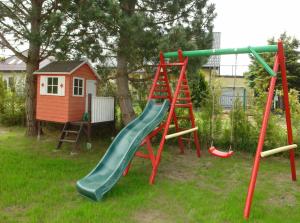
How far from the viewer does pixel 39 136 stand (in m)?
8.73

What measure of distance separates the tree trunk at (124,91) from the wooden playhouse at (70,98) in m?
0.44

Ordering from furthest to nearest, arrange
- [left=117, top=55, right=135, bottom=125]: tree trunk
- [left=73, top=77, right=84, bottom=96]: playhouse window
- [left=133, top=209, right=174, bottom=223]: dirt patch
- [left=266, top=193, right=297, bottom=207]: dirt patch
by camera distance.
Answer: [left=117, top=55, right=135, bottom=125]: tree trunk
[left=73, top=77, right=84, bottom=96]: playhouse window
[left=266, top=193, right=297, bottom=207]: dirt patch
[left=133, top=209, right=174, bottom=223]: dirt patch

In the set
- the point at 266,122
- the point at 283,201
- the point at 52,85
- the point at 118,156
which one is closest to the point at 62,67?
the point at 52,85

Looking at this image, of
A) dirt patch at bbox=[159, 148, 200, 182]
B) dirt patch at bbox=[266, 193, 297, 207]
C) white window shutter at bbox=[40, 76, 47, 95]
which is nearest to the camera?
dirt patch at bbox=[266, 193, 297, 207]

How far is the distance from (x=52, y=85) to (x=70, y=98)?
27.8 inches

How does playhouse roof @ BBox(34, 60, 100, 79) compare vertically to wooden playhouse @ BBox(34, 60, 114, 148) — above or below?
above

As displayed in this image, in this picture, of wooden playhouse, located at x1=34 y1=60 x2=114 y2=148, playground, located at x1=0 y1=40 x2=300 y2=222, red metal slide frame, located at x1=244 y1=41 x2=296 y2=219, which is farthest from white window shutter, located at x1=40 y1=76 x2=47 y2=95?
red metal slide frame, located at x1=244 y1=41 x2=296 y2=219

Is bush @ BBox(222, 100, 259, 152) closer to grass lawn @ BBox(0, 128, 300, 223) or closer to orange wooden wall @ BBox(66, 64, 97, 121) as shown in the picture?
grass lawn @ BBox(0, 128, 300, 223)

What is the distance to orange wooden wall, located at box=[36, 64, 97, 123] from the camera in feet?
24.7

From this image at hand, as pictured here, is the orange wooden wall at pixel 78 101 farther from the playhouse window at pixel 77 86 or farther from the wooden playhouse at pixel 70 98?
the playhouse window at pixel 77 86

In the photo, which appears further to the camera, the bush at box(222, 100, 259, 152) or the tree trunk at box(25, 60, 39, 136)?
the tree trunk at box(25, 60, 39, 136)

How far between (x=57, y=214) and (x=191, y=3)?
578 cm

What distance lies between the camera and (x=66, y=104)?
7.52 m

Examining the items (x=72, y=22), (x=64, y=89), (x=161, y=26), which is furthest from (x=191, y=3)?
(x=64, y=89)
